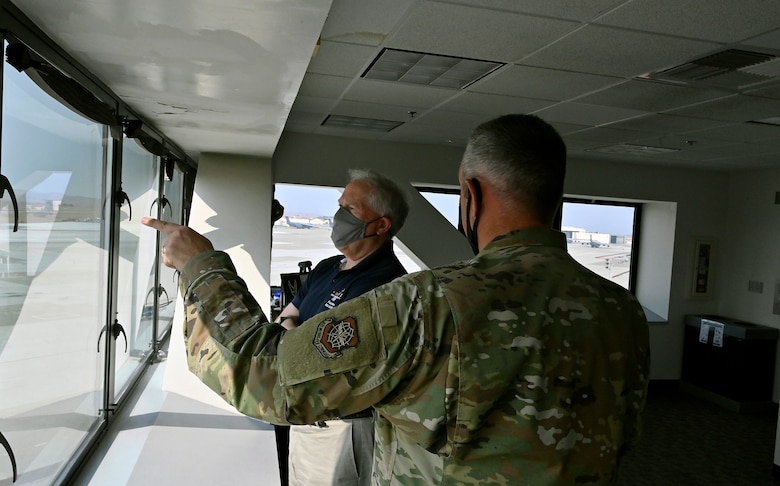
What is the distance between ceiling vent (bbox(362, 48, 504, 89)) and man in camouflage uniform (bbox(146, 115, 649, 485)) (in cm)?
201

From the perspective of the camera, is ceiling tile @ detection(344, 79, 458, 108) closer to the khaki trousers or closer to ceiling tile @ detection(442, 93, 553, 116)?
ceiling tile @ detection(442, 93, 553, 116)

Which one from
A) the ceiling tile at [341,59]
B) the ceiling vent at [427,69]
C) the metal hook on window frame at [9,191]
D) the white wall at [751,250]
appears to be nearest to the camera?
the metal hook on window frame at [9,191]

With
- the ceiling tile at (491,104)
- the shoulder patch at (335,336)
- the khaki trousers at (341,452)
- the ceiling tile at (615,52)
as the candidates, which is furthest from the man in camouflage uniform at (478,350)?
the ceiling tile at (491,104)

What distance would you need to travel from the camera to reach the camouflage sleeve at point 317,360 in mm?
777

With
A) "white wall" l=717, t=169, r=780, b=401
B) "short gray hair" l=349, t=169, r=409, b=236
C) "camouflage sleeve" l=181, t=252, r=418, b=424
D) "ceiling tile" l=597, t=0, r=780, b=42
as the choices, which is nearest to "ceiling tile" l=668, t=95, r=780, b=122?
"ceiling tile" l=597, t=0, r=780, b=42

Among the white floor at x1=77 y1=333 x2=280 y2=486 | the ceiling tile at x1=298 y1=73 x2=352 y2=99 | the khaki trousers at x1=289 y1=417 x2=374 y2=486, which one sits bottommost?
the white floor at x1=77 y1=333 x2=280 y2=486

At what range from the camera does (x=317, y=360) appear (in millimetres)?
776

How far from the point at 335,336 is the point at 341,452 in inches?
50.5

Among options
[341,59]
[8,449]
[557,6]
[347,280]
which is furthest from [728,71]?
[8,449]

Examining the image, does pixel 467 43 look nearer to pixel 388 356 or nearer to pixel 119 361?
pixel 388 356

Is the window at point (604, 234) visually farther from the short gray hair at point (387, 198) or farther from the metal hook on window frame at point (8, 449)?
the metal hook on window frame at point (8, 449)

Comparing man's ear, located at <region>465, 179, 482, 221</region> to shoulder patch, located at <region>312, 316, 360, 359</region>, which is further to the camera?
man's ear, located at <region>465, 179, 482, 221</region>

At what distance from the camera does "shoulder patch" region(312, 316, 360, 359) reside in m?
0.78

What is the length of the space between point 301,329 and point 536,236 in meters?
0.42
